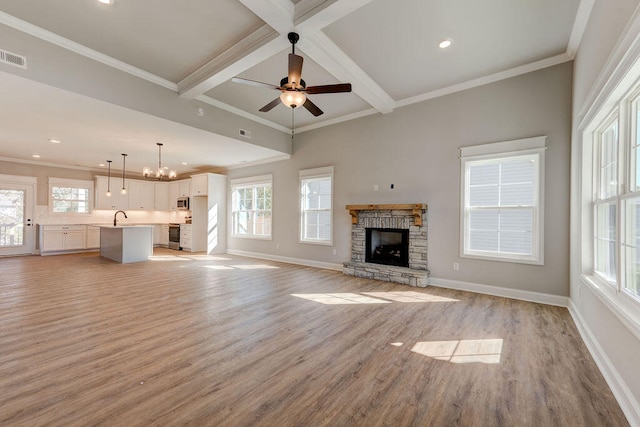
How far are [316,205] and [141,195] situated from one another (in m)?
6.96

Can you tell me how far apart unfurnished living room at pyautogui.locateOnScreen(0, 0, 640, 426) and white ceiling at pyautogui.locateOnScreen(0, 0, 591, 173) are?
30 millimetres

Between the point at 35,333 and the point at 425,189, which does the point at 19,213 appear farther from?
the point at 425,189

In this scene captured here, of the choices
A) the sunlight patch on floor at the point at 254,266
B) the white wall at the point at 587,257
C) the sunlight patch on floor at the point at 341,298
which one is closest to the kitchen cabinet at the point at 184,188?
the sunlight patch on floor at the point at 254,266

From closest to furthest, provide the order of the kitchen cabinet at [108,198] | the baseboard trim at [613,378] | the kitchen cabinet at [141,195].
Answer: the baseboard trim at [613,378] < the kitchen cabinet at [108,198] < the kitchen cabinet at [141,195]

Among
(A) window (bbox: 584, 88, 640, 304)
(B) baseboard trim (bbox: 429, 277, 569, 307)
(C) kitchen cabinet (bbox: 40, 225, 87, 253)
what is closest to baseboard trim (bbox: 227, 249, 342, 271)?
(B) baseboard trim (bbox: 429, 277, 569, 307)

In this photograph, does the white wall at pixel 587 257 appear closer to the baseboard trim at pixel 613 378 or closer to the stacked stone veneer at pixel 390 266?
the baseboard trim at pixel 613 378

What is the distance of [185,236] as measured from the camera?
894 cm

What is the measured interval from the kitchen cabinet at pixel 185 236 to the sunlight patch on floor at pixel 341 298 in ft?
20.2

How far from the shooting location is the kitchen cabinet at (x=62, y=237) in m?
7.62

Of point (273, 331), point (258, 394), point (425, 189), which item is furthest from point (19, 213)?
point (425, 189)

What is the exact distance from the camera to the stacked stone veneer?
4.63 m

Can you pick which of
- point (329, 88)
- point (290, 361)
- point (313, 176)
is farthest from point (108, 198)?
point (290, 361)

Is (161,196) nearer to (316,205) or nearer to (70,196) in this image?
(70,196)

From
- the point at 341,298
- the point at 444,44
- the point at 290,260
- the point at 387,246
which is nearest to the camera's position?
the point at 444,44
